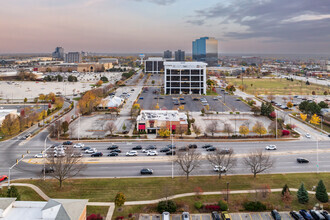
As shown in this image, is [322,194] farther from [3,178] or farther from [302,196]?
[3,178]

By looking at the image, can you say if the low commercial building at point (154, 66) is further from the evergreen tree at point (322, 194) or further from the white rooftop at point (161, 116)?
the evergreen tree at point (322, 194)

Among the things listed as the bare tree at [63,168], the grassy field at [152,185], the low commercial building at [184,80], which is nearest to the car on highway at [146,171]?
the grassy field at [152,185]

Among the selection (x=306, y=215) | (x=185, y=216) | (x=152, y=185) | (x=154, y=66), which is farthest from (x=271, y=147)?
(x=154, y=66)

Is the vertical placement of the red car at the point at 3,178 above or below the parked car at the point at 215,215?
above

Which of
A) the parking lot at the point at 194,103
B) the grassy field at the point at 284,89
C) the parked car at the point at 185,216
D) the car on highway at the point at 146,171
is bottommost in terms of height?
the parked car at the point at 185,216

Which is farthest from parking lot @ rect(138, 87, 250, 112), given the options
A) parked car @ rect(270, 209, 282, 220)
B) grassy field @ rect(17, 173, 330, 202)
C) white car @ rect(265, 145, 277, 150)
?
parked car @ rect(270, 209, 282, 220)

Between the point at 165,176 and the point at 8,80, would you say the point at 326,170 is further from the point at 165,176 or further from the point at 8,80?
the point at 8,80

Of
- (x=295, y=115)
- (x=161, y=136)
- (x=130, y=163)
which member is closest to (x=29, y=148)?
(x=130, y=163)
